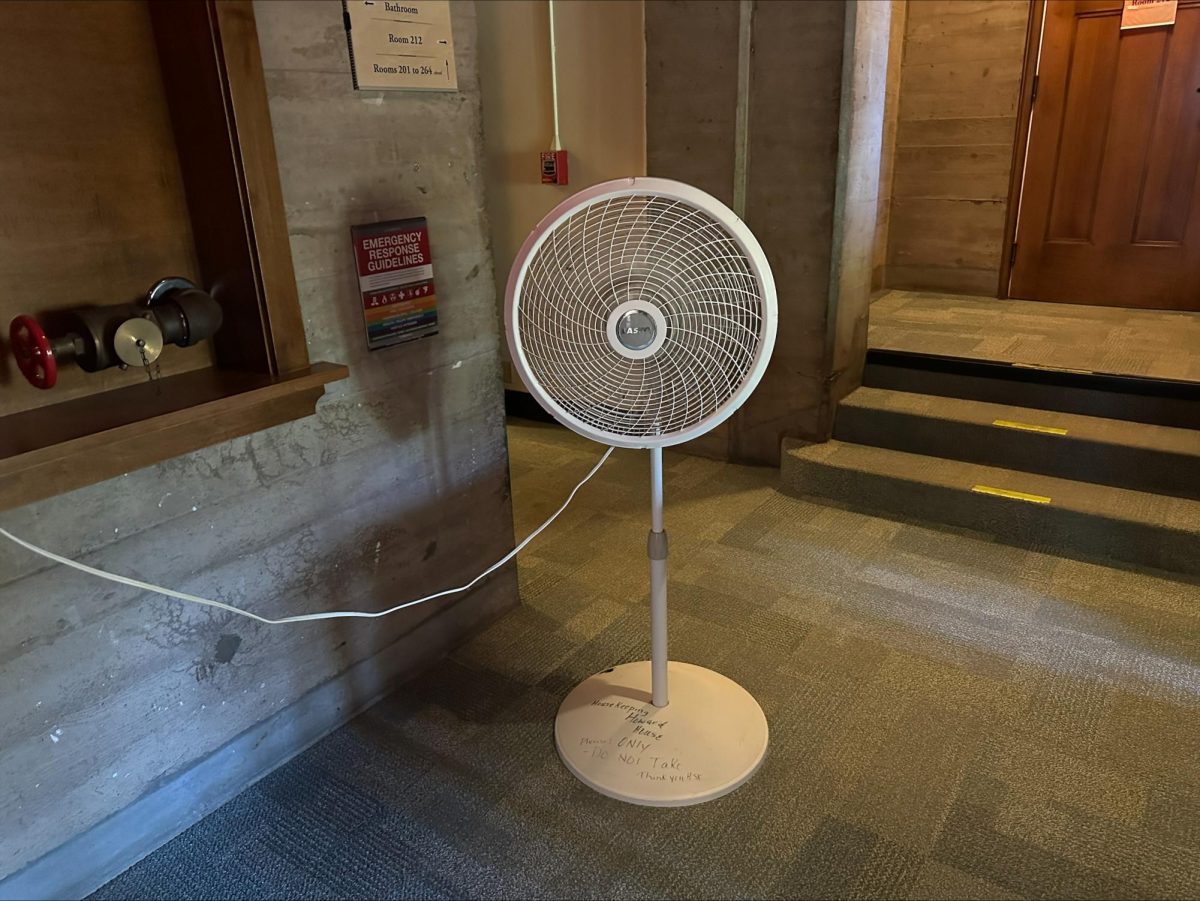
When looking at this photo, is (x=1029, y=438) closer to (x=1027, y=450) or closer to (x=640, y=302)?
(x=1027, y=450)

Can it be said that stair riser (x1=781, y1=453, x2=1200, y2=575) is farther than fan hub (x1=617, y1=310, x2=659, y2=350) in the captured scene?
Yes

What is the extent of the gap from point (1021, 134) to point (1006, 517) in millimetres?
2733

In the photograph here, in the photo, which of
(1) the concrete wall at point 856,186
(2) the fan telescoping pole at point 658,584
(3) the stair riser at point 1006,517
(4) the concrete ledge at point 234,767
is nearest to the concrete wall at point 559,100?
(1) the concrete wall at point 856,186

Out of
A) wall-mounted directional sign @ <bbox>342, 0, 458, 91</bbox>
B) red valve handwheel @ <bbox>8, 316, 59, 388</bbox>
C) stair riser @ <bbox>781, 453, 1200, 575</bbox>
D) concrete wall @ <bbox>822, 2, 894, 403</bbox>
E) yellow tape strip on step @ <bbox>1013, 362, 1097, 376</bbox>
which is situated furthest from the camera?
yellow tape strip on step @ <bbox>1013, 362, 1097, 376</bbox>

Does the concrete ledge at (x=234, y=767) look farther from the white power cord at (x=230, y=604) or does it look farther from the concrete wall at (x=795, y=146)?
the concrete wall at (x=795, y=146)

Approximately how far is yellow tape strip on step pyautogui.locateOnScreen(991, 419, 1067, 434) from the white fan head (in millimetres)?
1944

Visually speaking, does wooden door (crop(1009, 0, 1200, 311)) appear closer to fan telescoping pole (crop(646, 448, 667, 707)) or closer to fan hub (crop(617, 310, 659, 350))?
fan telescoping pole (crop(646, 448, 667, 707))

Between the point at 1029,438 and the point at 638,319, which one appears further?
the point at 1029,438

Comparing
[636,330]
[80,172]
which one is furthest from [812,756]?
[80,172]

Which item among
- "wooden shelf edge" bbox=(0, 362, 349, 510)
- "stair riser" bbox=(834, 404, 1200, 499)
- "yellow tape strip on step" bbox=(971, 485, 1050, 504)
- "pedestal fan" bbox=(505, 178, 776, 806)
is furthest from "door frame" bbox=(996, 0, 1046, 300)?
"wooden shelf edge" bbox=(0, 362, 349, 510)

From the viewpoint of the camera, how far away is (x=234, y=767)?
1825mm

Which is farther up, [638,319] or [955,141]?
[955,141]

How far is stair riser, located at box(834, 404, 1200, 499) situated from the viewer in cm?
280

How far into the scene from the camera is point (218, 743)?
1.79 m
